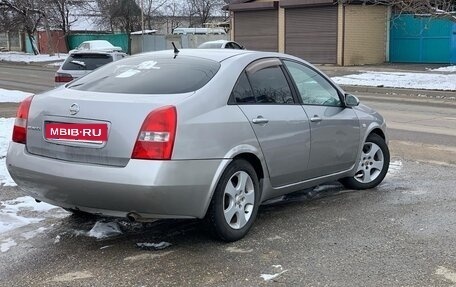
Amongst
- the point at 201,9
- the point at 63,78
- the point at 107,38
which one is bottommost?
the point at 63,78

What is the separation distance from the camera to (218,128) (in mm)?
4574

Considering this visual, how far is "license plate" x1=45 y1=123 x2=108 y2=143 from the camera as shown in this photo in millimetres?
4352

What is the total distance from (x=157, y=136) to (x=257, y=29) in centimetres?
3153

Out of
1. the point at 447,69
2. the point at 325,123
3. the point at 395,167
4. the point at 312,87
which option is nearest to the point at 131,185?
the point at 325,123

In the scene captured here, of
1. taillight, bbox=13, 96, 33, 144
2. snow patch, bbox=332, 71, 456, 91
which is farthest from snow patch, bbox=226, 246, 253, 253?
snow patch, bbox=332, 71, 456, 91

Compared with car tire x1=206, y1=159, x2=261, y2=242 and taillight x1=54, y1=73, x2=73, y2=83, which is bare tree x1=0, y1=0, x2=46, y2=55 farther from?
car tire x1=206, y1=159, x2=261, y2=242

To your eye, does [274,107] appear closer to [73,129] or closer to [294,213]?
[294,213]

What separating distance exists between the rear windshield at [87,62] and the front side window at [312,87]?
8.67 m

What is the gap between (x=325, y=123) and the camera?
569cm

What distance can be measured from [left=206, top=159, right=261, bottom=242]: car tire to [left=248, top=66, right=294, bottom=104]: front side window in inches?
26.5

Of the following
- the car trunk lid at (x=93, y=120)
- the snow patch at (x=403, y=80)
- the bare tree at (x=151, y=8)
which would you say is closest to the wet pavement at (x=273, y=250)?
the car trunk lid at (x=93, y=120)

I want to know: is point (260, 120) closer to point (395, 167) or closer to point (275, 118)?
point (275, 118)

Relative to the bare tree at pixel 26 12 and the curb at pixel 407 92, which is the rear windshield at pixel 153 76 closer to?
the curb at pixel 407 92

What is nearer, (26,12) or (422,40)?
Answer: (422,40)
